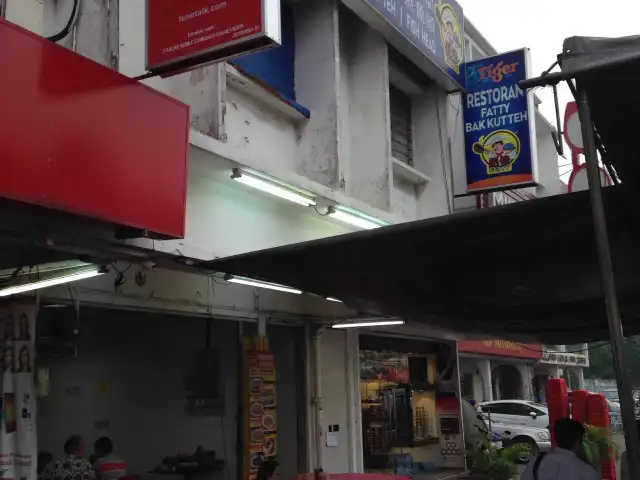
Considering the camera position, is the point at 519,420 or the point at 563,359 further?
the point at 563,359

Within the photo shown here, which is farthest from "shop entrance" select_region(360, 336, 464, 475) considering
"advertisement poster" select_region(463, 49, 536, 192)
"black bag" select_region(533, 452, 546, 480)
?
"black bag" select_region(533, 452, 546, 480)

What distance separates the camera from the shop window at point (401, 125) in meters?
→ 13.2

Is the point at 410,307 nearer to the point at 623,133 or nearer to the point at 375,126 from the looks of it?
the point at 623,133

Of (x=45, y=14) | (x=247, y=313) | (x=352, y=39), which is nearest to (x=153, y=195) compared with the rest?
(x=45, y=14)

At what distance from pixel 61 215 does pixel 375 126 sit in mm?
6795

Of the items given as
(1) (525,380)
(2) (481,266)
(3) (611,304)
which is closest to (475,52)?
(2) (481,266)

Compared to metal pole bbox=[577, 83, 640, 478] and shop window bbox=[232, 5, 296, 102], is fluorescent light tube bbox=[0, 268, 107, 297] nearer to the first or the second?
shop window bbox=[232, 5, 296, 102]

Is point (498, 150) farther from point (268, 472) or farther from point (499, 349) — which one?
point (499, 349)

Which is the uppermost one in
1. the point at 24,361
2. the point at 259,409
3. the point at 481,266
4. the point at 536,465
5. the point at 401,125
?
the point at 401,125

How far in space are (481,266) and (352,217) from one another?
4411 millimetres

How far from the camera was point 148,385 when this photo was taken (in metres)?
11.9

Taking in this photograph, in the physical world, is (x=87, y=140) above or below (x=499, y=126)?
below

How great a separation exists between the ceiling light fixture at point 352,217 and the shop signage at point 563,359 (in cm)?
2338

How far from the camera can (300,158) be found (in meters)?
9.93
